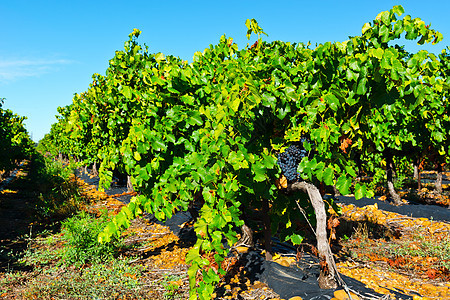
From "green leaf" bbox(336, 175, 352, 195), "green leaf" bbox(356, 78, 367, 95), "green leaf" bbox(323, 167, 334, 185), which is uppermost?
"green leaf" bbox(356, 78, 367, 95)

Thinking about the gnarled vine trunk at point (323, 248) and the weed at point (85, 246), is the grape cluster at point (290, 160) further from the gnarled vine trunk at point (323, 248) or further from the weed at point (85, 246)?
the weed at point (85, 246)

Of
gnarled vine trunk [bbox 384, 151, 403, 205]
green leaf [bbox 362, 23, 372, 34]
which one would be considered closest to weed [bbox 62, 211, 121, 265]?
green leaf [bbox 362, 23, 372, 34]

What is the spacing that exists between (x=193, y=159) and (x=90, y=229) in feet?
11.3

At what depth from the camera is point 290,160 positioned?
368 centimetres

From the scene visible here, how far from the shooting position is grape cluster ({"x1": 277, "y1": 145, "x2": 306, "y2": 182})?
369 centimetres

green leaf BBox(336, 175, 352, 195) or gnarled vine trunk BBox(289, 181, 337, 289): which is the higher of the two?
green leaf BBox(336, 175, 352, 195)

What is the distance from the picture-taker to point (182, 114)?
11.7 ft

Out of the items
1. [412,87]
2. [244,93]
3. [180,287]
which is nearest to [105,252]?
[180,287]

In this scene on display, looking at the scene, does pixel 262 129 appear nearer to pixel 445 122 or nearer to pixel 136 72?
pixel 136 72

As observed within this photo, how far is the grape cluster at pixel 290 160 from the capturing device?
12.1 feet

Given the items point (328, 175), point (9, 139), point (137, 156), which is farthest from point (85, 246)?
point (9, 139)

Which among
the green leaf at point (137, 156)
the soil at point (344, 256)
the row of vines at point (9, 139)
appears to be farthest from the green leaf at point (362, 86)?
the row of vines at point (9, 139)

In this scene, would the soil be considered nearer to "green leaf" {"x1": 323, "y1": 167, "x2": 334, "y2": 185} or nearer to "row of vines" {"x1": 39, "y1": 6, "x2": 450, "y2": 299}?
"row of vines" {"x1": 39, "y1": 6, "x2": 450, "y2": 299}

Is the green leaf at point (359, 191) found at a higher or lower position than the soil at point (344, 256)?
higher
